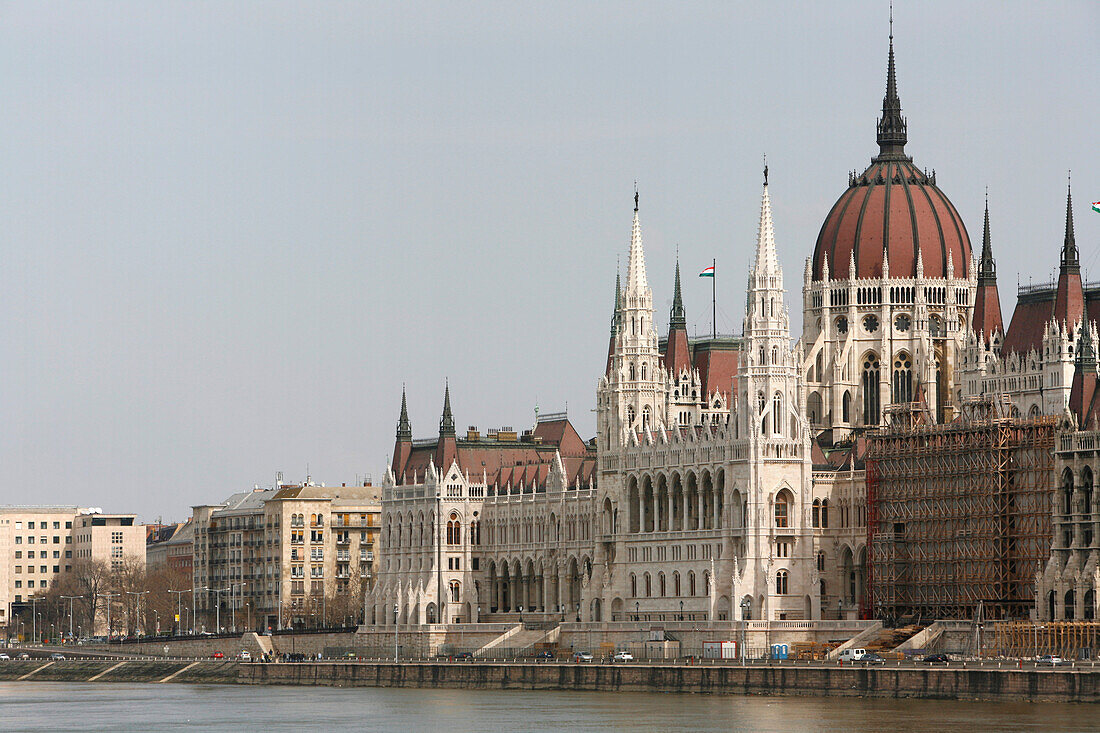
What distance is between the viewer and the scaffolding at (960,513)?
149500 mm

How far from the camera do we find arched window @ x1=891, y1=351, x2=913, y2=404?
179375mm

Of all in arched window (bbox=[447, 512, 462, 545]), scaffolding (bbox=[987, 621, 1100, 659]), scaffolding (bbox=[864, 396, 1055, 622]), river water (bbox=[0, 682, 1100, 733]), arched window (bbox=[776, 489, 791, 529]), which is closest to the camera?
river water (bbox=[0, 682, 1100, 733])

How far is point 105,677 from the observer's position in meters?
194

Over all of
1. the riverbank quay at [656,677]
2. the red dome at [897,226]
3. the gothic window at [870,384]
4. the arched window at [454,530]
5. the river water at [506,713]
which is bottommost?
the river water at [506,713]

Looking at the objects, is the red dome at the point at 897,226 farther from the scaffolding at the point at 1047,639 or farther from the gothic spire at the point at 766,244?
the scaffolding at the point at 1047,639

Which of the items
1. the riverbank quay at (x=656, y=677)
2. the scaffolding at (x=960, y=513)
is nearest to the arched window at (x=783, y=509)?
the scaffolding at (x=960, y=513)

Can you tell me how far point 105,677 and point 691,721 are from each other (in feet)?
264

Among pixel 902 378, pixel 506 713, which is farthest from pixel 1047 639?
pixel 902 378

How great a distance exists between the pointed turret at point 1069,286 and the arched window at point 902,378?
20491 millimetres

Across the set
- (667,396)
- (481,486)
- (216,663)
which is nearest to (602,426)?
(667,396)

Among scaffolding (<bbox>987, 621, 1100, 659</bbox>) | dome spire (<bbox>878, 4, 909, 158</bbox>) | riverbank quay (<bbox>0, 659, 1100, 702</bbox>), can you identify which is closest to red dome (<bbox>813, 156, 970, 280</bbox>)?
dome spire (<bbox>878, 4, 909, 158</bbox>)

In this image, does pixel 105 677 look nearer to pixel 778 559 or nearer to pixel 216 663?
pixel 216 663

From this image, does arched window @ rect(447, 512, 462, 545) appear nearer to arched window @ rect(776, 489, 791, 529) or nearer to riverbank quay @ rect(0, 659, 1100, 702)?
riverbank quay @ rect(0, 659, 1100, 702)

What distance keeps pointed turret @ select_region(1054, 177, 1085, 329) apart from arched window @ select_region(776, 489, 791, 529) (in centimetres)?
1990
